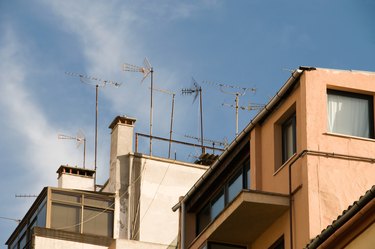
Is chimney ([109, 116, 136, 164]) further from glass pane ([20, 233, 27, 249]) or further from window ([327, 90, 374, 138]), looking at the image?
window ([327, 90, 374, 138])

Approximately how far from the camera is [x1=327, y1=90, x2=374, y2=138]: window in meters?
31.6

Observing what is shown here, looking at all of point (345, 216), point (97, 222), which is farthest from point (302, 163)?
point (97, 222)

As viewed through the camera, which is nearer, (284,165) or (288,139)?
(284,165)

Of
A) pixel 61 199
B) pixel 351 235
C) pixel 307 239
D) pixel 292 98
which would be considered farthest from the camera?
pixel 61 199

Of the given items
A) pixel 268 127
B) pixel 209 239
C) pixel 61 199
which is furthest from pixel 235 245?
pixel 61 199

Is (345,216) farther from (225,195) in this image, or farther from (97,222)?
(97,222)

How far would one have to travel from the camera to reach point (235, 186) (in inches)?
1367

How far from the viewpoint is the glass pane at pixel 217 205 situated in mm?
35338

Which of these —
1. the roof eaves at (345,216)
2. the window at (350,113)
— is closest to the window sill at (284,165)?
the window at (350,113)

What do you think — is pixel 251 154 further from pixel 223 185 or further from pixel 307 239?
pixel 307 239

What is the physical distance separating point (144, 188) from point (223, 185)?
45.1 feet

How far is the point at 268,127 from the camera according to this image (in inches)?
1299

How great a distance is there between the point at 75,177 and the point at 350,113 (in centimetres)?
2279

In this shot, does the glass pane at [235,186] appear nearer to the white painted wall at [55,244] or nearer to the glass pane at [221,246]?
the glass pane at [221,246]
